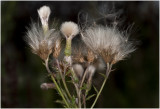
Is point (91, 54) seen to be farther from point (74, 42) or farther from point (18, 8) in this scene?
point (18, 8)

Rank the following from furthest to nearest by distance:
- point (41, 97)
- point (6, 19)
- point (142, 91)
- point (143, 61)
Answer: point (143, 61), point (142, 91), point (41, 97), point (6, 19)

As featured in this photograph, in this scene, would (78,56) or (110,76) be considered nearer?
(78,56)

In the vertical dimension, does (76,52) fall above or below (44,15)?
below

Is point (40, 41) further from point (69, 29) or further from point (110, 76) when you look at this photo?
point (110, 76)

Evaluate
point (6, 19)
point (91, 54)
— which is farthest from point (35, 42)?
point (6, 19)

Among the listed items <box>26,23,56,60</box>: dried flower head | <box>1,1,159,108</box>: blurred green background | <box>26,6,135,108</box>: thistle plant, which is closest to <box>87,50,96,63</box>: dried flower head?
<box>26,6,135,108</box>: thistle plant

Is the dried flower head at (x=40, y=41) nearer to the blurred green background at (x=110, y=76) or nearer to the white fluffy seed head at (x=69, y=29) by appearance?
the white fluffy seed head at (x=69, y=29)

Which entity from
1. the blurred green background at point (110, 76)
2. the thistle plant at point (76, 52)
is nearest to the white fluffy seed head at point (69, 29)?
the thistle plant at point (76, 52)

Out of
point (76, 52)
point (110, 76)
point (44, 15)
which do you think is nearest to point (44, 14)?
point (44, 15)
